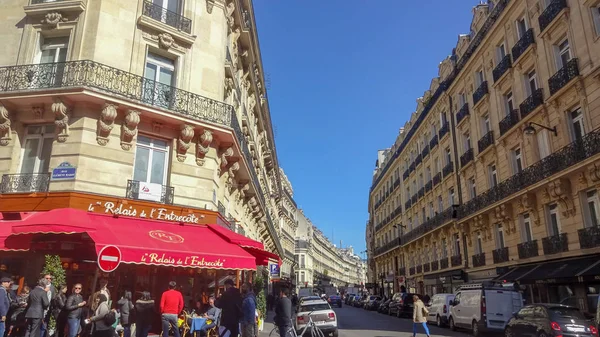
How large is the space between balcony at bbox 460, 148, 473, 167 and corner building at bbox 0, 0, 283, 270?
60.2 ft

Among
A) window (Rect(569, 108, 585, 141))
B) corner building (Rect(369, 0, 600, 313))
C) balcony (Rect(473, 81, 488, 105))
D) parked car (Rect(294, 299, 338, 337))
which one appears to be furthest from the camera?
balcony (Rect(473, 81, 488, 105))

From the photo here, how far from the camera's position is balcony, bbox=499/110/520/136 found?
22.9m

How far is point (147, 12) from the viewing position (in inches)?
575

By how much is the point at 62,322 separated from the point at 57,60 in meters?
8.19

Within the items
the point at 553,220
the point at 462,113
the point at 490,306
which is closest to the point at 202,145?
the point at 490,306

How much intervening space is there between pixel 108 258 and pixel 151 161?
18.2 ft

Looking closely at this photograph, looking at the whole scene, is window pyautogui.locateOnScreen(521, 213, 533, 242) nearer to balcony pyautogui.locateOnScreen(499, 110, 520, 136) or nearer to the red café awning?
balcony pyautogui.locateOnScreen(499, 110, 520, 136)

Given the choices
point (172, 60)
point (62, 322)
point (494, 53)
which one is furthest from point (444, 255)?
point (62, 322)

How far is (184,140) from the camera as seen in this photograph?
14281 millimetres

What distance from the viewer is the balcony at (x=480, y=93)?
2658 centimetres

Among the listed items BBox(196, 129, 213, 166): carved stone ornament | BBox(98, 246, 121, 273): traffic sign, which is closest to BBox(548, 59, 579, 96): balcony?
BBox(196, 129, 213, 166): carved stone ornament

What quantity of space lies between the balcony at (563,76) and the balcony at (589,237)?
6154 millimetres

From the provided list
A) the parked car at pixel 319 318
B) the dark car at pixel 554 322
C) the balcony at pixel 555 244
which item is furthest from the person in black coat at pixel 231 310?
the balcony at pixel 555 244

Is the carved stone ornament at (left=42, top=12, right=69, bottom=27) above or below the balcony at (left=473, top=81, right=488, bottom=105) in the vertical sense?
below
